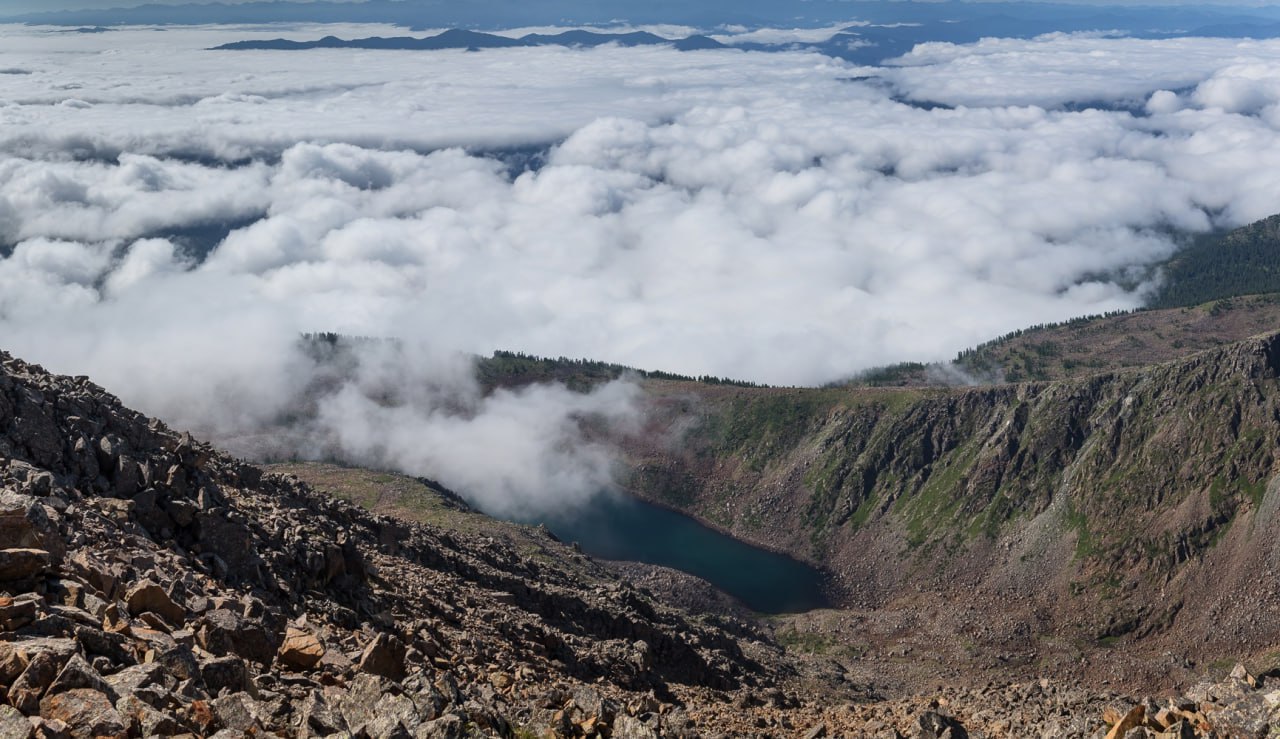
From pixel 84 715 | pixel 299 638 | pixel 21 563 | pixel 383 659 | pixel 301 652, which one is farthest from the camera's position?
pixel 383 659

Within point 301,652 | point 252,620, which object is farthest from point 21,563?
point 301,652

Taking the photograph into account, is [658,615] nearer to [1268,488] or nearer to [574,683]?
[574,683]

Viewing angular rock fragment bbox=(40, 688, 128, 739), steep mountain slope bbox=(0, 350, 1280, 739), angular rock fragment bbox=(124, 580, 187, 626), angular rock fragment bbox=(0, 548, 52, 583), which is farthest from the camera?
angular rock fragment bbox=(124, 580, 187, 626)

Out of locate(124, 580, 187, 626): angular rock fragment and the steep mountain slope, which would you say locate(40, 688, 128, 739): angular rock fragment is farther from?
locate(124, 580, 187, 626): angular rock fragment

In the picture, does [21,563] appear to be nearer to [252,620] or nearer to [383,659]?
[252,620]

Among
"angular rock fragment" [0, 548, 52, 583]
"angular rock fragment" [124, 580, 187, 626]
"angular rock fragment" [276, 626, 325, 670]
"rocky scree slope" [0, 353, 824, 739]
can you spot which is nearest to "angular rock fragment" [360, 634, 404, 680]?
"rocky scree slope" [0, 353, 824, 739]

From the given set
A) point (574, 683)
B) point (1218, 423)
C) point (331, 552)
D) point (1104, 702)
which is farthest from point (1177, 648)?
point (331, 552)

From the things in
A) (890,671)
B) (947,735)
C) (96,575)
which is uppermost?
(96,575)

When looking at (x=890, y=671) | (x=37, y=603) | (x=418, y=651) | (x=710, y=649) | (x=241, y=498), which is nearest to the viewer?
(x=37, y=603)

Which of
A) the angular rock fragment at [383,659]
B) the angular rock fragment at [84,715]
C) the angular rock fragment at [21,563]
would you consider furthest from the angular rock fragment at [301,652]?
the angular rock fragment at [84,715]
